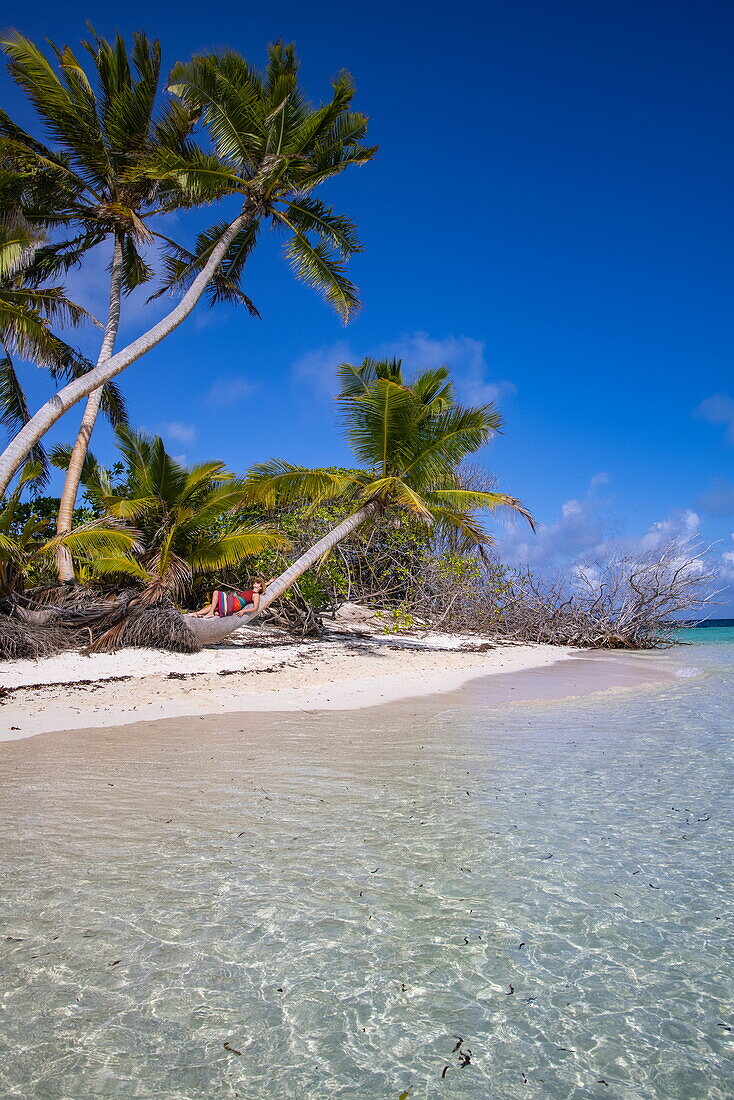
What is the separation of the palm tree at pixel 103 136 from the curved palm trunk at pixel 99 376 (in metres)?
1.00

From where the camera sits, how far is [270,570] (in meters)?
14.0

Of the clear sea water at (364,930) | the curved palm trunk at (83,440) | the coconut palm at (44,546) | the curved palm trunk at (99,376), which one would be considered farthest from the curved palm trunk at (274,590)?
the clear sea water at (364,930)

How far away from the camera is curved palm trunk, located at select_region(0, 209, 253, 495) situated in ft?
34.3

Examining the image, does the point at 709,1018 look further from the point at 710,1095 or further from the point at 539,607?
the point at 539,607

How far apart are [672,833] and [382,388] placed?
9.79m

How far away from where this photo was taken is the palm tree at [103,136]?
11961 mm

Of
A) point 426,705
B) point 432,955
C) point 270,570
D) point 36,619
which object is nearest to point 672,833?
point 432,955

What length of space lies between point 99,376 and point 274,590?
196 inches

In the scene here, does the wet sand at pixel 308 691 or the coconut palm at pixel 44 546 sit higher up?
the coconut palm at pixel 44 546

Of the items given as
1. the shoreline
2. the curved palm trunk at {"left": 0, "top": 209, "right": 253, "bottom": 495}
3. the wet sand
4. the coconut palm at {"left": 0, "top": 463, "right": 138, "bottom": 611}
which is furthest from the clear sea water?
the curved palm trunk at {"left": 0, "top": 209, "right": 253, "bottom": 495}

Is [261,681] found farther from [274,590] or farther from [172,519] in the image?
[172,519]

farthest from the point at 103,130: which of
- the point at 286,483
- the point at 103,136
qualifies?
the point at 286,483

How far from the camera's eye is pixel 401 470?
13.0 metres

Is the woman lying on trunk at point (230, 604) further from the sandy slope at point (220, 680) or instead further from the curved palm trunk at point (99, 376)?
the curved palm trunk at point (99, 376)
